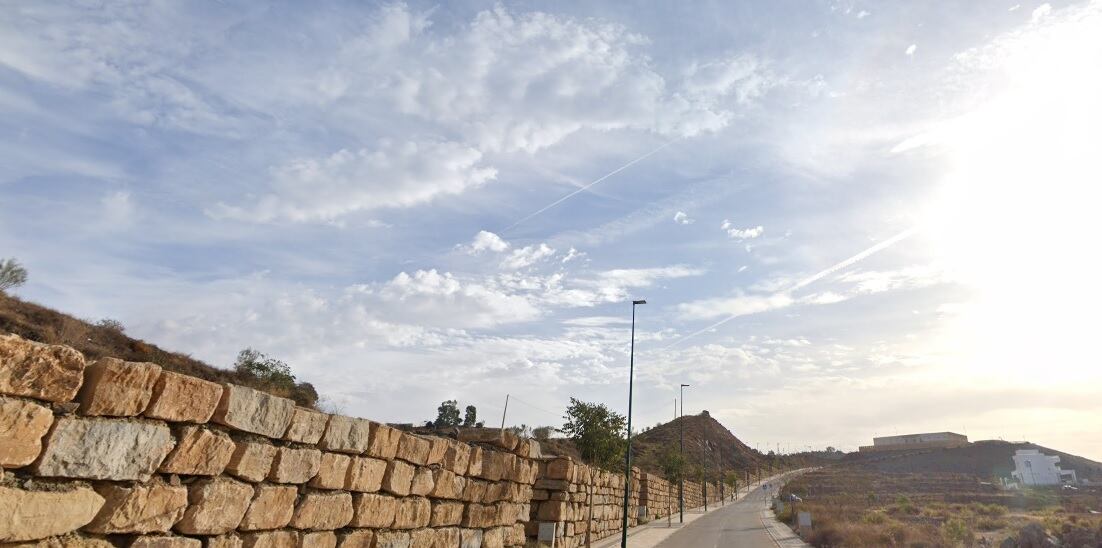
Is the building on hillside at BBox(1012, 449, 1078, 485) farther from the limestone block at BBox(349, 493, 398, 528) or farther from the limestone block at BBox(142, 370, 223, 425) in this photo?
the limestone block at BBox(142, 370, 223, 425)

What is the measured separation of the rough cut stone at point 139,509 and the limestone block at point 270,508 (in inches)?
29.4

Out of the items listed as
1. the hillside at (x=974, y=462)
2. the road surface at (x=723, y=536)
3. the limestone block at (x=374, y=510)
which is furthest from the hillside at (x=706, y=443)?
the limestone block at (x=374, y=510)

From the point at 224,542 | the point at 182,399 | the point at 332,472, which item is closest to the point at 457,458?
the point at 332,472

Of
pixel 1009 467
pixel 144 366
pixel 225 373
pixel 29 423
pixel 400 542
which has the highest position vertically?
pixel 1009 467

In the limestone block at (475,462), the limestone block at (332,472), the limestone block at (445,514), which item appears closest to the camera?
the limestone block at (332,472)

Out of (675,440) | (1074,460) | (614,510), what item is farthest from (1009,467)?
(614,510)

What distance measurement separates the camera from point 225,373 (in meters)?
30.7

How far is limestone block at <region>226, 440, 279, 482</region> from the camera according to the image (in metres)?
5.24

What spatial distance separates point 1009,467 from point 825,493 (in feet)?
189

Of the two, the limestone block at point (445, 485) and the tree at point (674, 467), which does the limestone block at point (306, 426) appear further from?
the tree at point (674, 467)

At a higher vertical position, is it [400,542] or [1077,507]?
[1077,507]

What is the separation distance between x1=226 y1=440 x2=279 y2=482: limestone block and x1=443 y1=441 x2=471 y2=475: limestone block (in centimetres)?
374

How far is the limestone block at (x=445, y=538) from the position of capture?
8703mm

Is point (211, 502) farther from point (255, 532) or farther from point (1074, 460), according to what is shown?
point (1074, 460)
